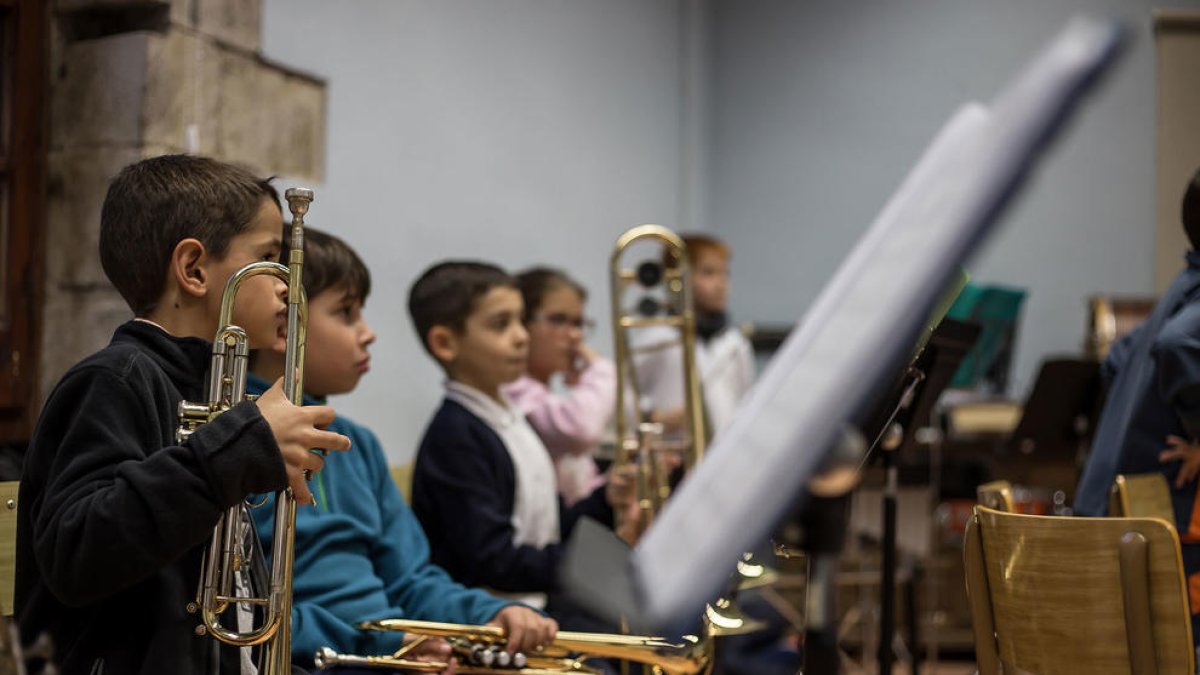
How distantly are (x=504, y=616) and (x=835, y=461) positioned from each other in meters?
1.32

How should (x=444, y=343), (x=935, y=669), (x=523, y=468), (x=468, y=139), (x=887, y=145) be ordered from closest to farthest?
(x=523, y=468) < (x=444, y=343) < (x=468, y=139) < (x=935, y=669) < (x=887, y=145)

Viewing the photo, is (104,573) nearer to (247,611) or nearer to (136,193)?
(247,611)

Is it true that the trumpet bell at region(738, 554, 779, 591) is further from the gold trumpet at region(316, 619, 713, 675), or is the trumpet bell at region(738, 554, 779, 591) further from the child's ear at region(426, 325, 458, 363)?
the child's ear at region(426, 325, 458, 363)

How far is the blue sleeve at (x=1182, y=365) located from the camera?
233 cm

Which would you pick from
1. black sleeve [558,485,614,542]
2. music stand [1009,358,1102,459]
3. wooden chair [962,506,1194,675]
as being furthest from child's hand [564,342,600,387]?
wooden chair [962,506,1194,675]

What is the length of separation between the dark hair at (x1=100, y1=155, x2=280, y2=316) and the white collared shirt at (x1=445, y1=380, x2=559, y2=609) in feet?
3.51

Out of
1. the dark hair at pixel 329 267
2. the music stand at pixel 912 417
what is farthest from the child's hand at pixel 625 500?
the dark hair at pixel 329 267

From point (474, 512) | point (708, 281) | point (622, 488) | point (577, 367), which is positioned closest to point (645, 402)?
point (622, 488)

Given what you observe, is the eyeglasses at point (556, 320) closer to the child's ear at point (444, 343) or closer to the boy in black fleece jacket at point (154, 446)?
the child's ear at point (444, 343)

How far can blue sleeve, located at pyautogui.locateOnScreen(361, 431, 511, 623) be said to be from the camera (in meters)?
2.17

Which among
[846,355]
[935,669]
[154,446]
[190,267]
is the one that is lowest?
[935,669]

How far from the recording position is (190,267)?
5.36ft

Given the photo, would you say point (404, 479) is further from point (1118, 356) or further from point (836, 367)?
point (836, 367)

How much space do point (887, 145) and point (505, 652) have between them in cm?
467
